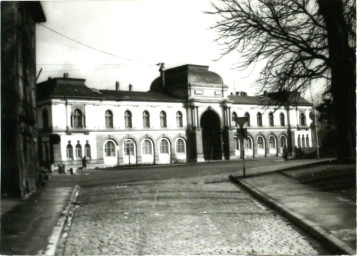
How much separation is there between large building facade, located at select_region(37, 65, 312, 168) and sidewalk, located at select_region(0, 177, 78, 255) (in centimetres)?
2483

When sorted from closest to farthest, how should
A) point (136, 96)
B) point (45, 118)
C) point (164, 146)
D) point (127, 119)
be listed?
point (45, 118)
point (127, 119)
point (136, 96)
point (164, 146)

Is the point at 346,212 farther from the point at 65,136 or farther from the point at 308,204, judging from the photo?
the point at 65,136

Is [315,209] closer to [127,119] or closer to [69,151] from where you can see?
[69,151]

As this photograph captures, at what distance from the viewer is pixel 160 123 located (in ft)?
175

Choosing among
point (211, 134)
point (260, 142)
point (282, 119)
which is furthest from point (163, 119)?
point (282, 119)

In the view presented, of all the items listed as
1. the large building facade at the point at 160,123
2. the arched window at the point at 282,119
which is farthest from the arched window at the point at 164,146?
the arched window at the point at 282,119

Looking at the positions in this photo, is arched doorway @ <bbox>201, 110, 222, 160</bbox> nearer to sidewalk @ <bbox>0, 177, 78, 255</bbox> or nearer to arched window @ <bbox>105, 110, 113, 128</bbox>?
arched window @ <bbox>105, 110, 113, 128</bbox>

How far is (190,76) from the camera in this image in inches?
2195

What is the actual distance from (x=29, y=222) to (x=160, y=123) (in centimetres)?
4321

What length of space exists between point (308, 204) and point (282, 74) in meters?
7.32

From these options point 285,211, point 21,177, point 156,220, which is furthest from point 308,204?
point 21,177

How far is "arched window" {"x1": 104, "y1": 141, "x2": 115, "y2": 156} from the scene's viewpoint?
47763 mm

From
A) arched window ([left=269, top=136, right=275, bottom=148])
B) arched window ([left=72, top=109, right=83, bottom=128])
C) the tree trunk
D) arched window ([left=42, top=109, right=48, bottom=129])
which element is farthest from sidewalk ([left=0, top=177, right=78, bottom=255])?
arched window ([left=269, top=136, right=275, bottom=148])

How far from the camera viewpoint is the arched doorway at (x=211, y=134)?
58.8m
